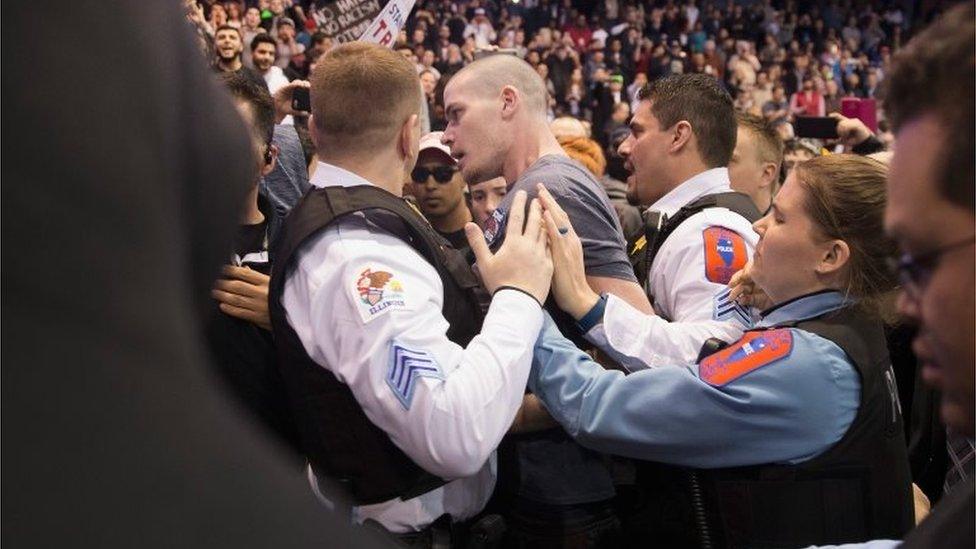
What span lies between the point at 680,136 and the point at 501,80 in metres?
0.78

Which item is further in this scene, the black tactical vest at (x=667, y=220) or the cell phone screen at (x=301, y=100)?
the cell phone screen at (x=301, y=100)

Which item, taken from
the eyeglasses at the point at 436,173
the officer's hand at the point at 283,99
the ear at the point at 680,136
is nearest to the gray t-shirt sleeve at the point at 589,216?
the ear at the point at 680,136

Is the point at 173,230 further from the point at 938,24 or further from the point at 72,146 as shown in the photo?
the point at 938,24

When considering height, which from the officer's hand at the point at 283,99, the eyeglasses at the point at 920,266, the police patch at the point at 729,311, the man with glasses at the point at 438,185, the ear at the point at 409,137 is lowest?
the man with glasses at the point at 438,185

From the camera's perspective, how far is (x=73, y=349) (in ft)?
1.72

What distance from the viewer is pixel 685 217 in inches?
117

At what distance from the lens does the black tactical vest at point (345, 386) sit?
215 cm

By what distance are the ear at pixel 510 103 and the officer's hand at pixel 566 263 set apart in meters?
0.68

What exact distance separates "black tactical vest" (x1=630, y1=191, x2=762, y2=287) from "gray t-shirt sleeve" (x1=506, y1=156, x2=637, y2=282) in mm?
360

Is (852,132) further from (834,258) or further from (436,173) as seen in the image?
(834,258)

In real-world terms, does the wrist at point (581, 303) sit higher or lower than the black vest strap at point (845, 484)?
higher

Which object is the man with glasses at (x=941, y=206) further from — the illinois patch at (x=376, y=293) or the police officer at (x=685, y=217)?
the police officer at (x=685, y=217)

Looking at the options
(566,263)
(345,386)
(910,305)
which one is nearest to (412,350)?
(345,386)

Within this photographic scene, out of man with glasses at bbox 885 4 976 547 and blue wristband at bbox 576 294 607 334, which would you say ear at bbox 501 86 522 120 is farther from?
man with glasses at bbox 885 4 976 547
